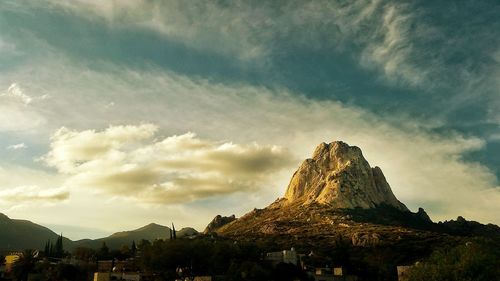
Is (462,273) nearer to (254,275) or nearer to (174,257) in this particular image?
(254,275)

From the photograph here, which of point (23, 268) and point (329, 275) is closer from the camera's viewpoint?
point (23, 268)

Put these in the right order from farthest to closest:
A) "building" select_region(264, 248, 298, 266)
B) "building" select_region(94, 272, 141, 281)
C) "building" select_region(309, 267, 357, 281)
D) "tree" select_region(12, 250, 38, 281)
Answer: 1. "building" select_region(264, 248, 298, 266)
2. "building" select_region(309, 267, 357, 281)
3. "tree" select_region(12, 250, 38, 281)
4. "building" select_region(94, 272, 141, 281)

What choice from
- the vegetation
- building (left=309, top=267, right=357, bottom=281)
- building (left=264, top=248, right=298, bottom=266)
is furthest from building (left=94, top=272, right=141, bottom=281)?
the vegetation

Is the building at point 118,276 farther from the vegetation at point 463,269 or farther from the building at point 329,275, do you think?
the vegetation at point 463,269

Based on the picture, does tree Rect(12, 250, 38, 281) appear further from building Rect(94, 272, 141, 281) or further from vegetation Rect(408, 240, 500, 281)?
vegetation Rect(408, 240, 500, 281)

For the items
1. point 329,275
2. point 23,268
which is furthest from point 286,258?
point 23,268

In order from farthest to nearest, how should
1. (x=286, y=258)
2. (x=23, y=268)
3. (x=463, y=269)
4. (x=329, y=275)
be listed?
(x=286, y=258), (x=329, y=275), (x=23, y=268), (x=463, y=269)

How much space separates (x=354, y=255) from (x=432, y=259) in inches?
2690

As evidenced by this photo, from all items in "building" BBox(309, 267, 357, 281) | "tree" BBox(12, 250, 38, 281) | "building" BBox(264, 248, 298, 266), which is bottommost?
"building" BBox(309, 267, 357, 281)

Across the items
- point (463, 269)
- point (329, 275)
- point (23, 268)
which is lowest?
point (329, 275)

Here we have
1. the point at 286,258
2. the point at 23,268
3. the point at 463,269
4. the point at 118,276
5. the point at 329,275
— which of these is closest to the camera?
the point at 463,269

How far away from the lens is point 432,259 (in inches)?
3076

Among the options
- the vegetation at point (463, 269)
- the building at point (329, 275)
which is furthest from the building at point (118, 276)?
the vegetation at point (463, 269)

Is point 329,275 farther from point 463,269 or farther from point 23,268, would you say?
point 23,268
